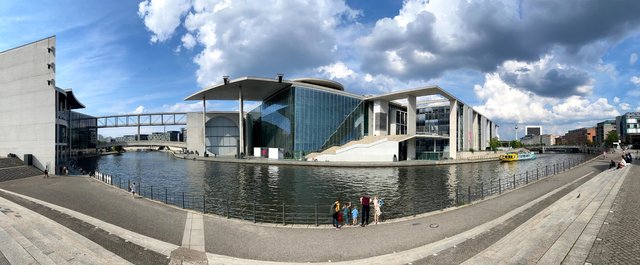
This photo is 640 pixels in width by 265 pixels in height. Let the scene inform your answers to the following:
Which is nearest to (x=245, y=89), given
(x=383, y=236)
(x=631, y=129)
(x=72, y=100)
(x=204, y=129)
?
(x=204, y=129)

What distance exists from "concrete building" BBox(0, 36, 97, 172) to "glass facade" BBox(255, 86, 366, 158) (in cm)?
4128

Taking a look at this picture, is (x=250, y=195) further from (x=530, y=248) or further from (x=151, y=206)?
(x=530, y=248)

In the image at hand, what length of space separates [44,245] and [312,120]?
5993 centimetres

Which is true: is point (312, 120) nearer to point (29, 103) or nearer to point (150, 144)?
point (29, 103)

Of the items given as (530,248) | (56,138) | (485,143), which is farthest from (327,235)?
(485,143)

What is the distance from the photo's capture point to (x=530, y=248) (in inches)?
411

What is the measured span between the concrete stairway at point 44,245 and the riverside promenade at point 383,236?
0.10 metres

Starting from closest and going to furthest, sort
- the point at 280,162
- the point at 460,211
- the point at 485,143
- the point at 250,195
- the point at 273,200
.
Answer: the point at 460,211 → the point at 273,200 → the point at 250,195 → the point at 280,162 → the point at 485,143

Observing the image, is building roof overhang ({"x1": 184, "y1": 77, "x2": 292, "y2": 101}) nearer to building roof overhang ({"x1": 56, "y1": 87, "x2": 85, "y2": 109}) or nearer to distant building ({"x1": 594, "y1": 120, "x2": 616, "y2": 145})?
building roof overhang ({"x1": 56, "y1": 87, "x2": 85, "y2": 109})

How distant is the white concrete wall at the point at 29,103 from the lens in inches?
1554

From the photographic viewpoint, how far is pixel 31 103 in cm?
4053

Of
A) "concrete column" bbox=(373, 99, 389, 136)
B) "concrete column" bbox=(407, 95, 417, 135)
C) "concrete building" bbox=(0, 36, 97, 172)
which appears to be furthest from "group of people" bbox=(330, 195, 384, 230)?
"concrete column" bbox=(373, 99, 389, 136)

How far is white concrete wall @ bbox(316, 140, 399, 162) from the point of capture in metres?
60.7

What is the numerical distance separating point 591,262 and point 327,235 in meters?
8.79
